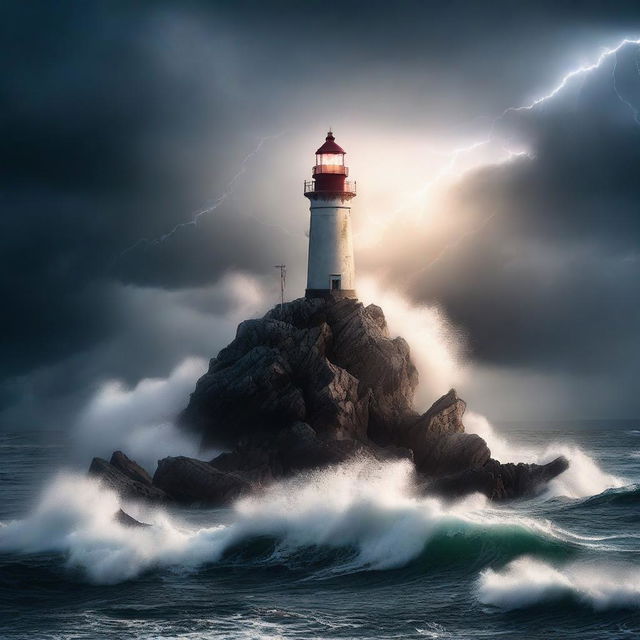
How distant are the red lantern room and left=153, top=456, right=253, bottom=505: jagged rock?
18.6 m

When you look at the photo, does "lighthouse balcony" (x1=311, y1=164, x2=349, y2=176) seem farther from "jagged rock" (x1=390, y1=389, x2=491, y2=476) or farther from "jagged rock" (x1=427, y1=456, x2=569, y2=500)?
"jagged rock" (x1=427, y1=456, x2=569, y2=500)

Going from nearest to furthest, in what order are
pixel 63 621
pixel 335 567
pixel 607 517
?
pixel 63 621
pixel 335 567
pixel 607 517

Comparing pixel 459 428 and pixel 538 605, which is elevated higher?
pixel 459 428

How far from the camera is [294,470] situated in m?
48.2

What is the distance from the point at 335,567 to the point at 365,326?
Answer: 69.8 ft

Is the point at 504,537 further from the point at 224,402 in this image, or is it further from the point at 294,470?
the point at 224,402

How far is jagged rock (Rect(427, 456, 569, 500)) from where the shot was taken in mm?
45094

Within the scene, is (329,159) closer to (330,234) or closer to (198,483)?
(330,234)

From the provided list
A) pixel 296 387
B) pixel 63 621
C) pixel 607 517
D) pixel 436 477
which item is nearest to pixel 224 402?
pixel 296 387

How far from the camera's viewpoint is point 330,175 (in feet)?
192

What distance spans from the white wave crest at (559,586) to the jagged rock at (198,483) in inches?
659

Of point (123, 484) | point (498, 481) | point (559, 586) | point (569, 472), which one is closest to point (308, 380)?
point (498, 481)

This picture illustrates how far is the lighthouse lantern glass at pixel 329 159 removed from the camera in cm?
5906

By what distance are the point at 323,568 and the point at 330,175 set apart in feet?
96.0
